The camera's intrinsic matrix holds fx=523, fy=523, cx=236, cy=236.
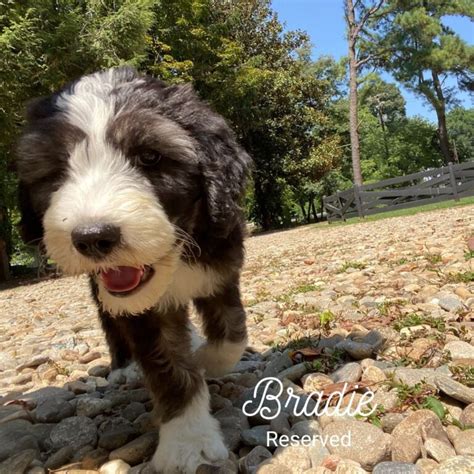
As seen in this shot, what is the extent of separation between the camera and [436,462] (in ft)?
5.95

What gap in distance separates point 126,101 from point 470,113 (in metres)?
69.3

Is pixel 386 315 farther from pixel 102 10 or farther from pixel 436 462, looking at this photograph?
pixel 102 10

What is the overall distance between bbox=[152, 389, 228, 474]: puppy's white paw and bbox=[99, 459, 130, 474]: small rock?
0.39 ft

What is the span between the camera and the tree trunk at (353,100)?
20891 mm

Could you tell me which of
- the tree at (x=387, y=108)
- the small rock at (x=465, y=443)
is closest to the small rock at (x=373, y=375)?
the small rock at (x=465, y=443)

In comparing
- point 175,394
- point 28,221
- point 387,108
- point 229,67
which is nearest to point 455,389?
point 175,394

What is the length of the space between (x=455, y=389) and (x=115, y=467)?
1.45 meters

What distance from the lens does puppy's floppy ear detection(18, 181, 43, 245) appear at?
97.7 inches

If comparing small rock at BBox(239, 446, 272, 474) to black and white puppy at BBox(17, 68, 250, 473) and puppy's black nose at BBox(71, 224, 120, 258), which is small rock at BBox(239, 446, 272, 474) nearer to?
black and white puppy at BBox(17, 68, 250, 473)

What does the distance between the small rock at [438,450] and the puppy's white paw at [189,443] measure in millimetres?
776

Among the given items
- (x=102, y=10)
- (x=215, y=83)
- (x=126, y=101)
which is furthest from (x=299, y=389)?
(x=215, y=83)

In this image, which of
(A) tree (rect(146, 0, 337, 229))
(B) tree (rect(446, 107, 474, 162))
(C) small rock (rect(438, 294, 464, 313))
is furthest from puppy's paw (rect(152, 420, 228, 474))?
(B) tree (rect(446, 107, 474, 162))

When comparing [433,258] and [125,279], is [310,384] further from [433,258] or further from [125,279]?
[433,258]

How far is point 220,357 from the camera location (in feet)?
9.96
